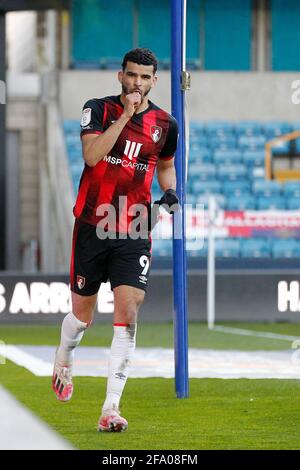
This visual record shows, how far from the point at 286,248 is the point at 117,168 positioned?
782 inches

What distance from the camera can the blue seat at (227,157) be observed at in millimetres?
30234

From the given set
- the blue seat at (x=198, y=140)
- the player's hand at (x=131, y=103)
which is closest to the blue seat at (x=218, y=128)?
the blue seat at (x=198, y=140)

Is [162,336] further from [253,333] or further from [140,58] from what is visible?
[140,58]

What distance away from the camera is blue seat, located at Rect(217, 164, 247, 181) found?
29.9 meters

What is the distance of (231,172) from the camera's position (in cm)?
2998

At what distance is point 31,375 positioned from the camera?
477 inches

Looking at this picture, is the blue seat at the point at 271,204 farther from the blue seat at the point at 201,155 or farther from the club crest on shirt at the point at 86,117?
the club crest on shirt at the point at 86,117

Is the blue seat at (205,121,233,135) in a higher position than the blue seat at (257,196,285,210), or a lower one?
higher

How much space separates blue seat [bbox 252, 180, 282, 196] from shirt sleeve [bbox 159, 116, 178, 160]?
20.8 meters

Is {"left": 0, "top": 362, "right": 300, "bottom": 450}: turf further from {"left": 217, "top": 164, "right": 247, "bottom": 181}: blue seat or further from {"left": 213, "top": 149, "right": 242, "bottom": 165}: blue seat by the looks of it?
{"left": 213, "top": 149, "right": 242, "bottom": 165}: blue seat

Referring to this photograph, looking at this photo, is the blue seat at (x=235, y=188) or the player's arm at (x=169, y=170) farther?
the blue seat at (x=235, y=188)

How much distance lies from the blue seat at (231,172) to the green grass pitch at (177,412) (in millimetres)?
16963

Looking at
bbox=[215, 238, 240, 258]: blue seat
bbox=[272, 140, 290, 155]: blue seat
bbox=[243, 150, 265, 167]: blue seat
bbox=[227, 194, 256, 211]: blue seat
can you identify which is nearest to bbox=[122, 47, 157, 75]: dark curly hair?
bbox=[215, 238, 240, 258]: blue seat

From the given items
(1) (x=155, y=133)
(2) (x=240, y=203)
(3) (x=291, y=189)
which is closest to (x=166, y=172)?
(1) (x=155, y=133)
